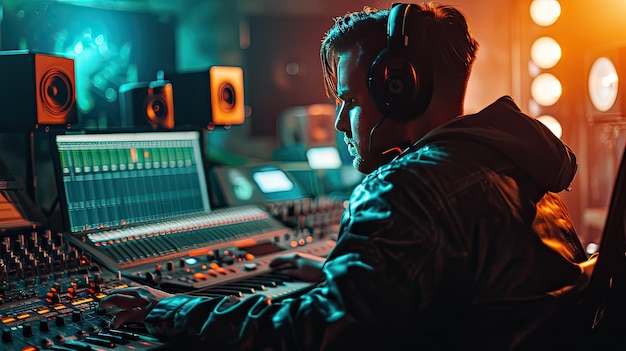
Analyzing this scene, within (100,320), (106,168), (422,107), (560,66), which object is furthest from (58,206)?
(560,66)

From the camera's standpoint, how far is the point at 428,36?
1229 millimetres

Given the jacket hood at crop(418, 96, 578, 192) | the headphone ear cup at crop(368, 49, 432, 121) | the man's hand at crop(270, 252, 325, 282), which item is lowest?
the man's hand at crop(270, 252, 325, 282)

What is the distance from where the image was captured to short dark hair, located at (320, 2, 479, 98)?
123cm

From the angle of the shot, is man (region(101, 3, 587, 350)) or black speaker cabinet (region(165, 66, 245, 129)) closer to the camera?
man (region(101, 3, 587, 350))

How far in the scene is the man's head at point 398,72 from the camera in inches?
47.6

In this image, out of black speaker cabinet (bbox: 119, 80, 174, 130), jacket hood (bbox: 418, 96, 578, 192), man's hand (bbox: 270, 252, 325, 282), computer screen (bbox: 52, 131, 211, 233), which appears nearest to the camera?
jacket hood (bbox: 418, 96, 578, 192)

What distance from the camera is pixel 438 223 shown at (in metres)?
1.02

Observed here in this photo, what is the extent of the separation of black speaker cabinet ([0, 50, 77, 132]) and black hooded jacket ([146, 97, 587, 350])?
0.86 metres

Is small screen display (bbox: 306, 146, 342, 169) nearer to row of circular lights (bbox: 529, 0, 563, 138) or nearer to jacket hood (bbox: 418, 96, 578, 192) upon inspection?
row of circular lights (bbox: 529, 0, 563, 138)

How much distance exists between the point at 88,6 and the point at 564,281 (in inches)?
77.0

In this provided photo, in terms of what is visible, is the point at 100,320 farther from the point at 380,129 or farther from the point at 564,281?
the point at 564,281

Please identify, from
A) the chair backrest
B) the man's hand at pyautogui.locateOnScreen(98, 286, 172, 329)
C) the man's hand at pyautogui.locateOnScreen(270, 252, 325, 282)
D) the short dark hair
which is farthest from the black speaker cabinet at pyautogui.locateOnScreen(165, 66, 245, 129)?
the chair backrest

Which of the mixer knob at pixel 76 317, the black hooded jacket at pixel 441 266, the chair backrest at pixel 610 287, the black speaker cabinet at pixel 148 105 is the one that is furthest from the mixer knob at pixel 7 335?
the black speaker cabinet at pixel 148 105

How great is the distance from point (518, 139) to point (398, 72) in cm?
24
